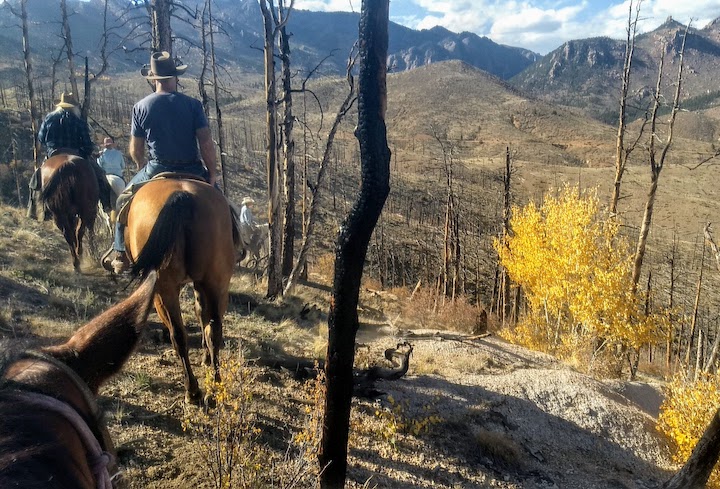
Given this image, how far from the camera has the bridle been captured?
106 cm

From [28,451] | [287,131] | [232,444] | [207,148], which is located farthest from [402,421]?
[287,131]

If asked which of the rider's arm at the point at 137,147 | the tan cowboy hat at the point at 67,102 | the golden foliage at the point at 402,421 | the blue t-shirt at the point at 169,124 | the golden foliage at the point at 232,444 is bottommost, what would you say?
the golden foliage at the point at 402,421

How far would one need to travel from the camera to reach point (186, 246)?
4242mm

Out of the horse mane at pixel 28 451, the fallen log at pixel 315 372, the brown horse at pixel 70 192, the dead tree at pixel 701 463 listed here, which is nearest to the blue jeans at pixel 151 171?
the fallen log at pixel 315 372

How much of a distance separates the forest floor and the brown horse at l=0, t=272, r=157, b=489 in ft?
0.60

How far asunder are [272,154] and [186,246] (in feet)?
19.2

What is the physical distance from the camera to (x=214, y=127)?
71875 millimetres

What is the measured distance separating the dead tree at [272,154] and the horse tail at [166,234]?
5487mm

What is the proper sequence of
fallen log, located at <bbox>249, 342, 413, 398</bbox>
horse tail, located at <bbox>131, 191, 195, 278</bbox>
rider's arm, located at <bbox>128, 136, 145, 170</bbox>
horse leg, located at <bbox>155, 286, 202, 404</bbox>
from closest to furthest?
horse tail, located at <bbox>131, 191, 195, 278</bbox>, horse leg, located at <bbox>155, 286, 202, 404</bbox>, rider's arm, located at <bbox>128, 136, 145, 170</bbox>, fallen log, located at <bbox>249, 342, 413, 398</bbox>

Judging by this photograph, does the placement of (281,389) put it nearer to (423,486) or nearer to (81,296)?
(423,486)

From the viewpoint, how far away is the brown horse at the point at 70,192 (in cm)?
771

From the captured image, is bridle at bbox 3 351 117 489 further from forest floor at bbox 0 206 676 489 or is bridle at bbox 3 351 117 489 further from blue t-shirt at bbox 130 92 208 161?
blue t-shirt at bbox 130 92 208 161

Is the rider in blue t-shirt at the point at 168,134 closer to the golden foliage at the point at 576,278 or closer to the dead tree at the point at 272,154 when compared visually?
the dead tree at the point at 272,154

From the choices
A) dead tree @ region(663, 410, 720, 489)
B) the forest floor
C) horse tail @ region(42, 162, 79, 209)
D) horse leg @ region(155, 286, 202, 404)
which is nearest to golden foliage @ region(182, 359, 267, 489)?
the forest floor
